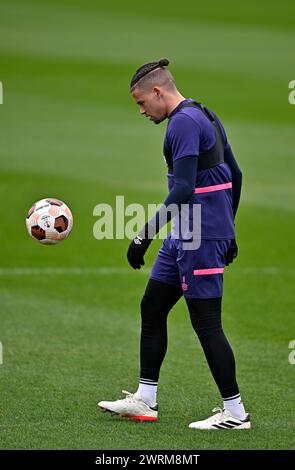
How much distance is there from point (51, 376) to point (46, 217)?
4.94ft

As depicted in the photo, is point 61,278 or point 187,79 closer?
point 61,278

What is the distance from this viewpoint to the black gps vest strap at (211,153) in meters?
7.14

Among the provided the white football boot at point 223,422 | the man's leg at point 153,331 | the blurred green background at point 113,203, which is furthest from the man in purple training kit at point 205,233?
the blurred green background at point 113,203

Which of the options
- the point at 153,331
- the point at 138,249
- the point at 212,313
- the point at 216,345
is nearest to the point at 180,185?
the point at 138,249

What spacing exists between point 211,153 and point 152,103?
525 millimetres

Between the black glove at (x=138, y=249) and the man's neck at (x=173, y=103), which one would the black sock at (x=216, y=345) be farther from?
the man's neck at (x=173, y=103)

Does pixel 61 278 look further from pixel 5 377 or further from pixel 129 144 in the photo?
pixel 129 144

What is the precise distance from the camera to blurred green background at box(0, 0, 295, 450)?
777cm

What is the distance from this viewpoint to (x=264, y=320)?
35.4ft

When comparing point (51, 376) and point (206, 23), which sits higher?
point (206, 23)

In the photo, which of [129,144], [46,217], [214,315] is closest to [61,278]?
[46,217]

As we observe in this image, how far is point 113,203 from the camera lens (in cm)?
1670

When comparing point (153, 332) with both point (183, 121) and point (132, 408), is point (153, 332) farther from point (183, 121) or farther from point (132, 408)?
point (183, 121)

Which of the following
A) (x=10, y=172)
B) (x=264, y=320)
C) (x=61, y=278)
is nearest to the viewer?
(x=264, y=320)
